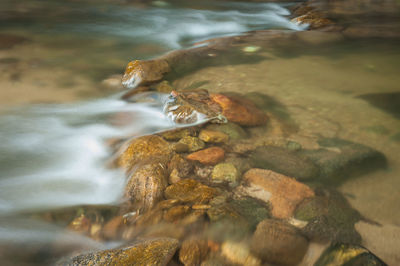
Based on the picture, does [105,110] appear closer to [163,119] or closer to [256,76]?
[163,119]

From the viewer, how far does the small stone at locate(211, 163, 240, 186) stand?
9.87 ft

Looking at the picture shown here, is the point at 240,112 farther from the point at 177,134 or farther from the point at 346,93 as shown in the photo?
the point at 346,93

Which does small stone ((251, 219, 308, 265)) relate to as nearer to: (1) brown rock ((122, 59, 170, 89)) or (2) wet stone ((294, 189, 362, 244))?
(2) wet stone ((294, 189, 362, 244))

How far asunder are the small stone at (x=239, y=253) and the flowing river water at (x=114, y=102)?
0.90 meters

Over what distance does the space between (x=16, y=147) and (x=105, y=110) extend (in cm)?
129

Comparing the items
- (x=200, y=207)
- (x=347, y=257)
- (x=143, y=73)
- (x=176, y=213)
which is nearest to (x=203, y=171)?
(x=200, y=207)

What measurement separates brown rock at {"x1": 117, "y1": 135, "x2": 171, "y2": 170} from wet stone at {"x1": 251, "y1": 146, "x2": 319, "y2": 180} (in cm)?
100

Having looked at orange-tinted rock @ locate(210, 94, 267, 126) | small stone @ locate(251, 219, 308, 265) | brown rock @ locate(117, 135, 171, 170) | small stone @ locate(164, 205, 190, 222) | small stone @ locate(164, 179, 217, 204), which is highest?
orange-tinted rock @ locate(210, 94, 267, 126)

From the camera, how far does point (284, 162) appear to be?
3.23 metres

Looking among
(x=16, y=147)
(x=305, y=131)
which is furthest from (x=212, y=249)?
(x=16, y=147)

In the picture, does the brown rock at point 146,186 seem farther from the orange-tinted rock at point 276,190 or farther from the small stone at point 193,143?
the orange-tinted rock at point 276,190

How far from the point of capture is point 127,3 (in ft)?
38.4

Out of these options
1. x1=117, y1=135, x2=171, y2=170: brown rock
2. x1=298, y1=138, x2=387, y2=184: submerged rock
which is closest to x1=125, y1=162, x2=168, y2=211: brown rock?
x1=117, y1=135, x2=171, y2=170: brown rock

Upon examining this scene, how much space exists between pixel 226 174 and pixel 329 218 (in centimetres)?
100
